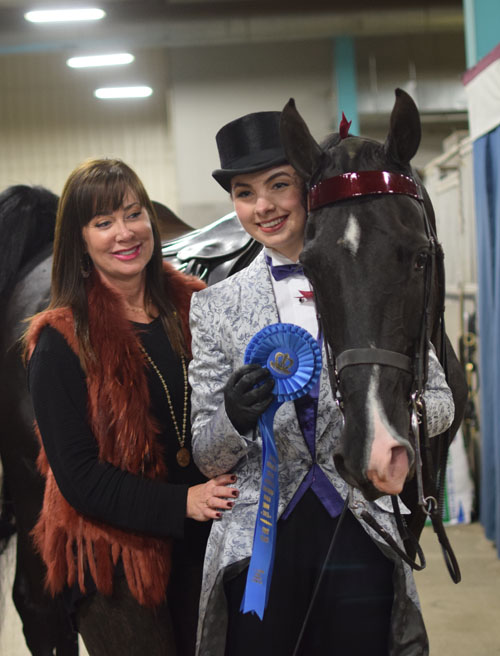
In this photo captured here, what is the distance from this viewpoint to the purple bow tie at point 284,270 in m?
1.28

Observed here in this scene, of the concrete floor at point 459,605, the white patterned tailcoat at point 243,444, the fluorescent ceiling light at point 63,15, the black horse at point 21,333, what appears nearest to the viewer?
the white patterned tailcoat at point 243,444

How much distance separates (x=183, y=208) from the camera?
7.72m

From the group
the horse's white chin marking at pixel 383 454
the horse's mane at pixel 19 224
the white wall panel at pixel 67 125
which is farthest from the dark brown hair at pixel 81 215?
the white wall panel at pixel 67 125

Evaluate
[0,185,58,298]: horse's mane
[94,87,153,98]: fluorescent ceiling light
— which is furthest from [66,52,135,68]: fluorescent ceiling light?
[0,185,58,298]: horse's mane

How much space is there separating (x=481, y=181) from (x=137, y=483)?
314 cm

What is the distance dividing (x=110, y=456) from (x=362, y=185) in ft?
2.52

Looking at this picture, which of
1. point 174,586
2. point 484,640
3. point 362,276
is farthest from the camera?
point 484,640

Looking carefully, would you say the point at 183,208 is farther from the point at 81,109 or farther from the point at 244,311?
the point at 244,311

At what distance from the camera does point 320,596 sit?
1.19 metres

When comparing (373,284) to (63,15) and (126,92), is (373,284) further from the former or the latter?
(126,92)

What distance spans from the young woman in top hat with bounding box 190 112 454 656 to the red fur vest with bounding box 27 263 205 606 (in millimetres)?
208

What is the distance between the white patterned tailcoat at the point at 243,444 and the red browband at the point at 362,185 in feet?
0.82

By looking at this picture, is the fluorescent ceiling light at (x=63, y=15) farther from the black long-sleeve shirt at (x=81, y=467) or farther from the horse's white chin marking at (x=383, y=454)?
the horse's white chin marking at (x=383, y=454)

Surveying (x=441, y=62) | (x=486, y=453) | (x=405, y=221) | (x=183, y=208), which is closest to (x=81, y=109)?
(x=183, y=208)
